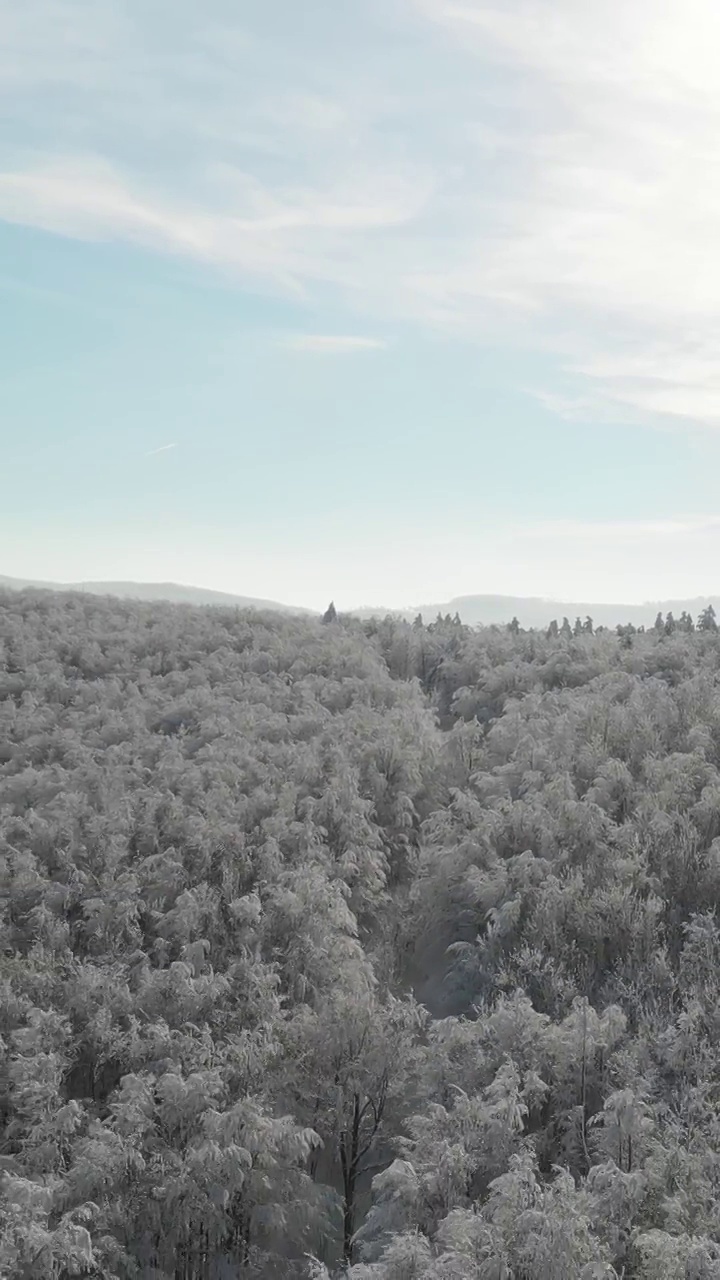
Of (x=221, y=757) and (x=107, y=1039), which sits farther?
(x=221, y=757)

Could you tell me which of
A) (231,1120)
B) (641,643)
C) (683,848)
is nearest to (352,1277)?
(231,1120)

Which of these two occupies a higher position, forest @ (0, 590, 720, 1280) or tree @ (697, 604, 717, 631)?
tree @ (697, 604, 717, 631)

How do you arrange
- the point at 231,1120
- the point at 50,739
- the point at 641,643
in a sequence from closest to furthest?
Answer: 1. the point at 231,1120
2. the point at 50,739
3. the point at 641,643

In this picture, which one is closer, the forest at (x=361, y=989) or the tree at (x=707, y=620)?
the forest at (x=361, y=989)

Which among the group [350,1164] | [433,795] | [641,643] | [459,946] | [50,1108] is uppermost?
[641,643]

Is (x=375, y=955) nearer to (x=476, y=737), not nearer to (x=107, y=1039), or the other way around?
(x=107, y=1039)

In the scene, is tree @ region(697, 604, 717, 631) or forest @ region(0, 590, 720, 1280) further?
tree @ region(697, 604, 717, 631)

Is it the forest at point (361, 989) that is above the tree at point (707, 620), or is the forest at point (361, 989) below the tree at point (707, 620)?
below

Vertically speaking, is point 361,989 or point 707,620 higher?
point 707,620
